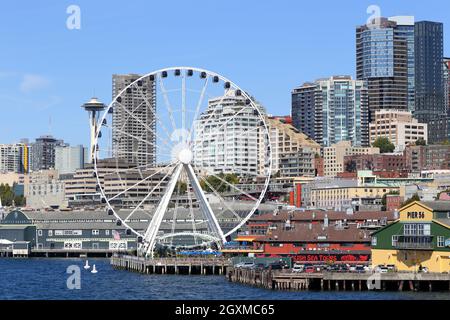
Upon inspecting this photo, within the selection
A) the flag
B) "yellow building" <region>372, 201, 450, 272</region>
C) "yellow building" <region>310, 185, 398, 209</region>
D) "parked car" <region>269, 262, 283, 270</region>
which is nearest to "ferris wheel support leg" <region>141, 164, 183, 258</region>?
"parked car" <region>269, 262, 283, 270</region>

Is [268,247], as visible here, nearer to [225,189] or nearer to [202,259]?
[202,259]

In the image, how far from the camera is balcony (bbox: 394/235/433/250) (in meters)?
66.0

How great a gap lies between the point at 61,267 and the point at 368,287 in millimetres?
51116

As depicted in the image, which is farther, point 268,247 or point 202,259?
point 202,259

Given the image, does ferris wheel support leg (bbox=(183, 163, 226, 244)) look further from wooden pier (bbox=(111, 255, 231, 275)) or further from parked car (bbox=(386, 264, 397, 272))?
parked car (bbox=(386, 264, 397, 272))

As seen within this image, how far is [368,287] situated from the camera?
6375cm

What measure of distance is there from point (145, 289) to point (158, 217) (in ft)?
69.5

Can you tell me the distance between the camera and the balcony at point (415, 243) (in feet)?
217

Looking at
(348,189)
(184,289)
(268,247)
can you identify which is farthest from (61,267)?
(348,189)

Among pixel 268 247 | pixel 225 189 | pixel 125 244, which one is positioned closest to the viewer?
pixel 268 247

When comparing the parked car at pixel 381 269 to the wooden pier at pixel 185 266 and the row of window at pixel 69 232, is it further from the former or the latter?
the row of window at pixel 69 232

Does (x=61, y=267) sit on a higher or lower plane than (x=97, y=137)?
lower

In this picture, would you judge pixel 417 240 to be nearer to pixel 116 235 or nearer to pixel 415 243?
pixel 415 243
